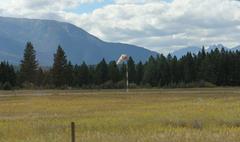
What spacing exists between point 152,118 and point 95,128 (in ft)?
14.8

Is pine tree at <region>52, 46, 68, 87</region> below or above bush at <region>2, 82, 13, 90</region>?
above

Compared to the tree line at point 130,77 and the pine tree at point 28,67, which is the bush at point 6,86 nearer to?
the tree line at point 130,77

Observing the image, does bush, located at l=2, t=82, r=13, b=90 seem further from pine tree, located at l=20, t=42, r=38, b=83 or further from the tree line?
pine tree, located at l=20, t=42, r=38, b=83

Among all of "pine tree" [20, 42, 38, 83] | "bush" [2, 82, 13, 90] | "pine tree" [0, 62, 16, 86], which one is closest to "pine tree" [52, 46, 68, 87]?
"pine tree" [0, 62, 16, 86]

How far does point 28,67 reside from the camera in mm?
117375

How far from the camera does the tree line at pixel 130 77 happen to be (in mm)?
111188

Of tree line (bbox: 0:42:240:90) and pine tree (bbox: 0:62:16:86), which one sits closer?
pine tree (bbox: 0:62:16:86)

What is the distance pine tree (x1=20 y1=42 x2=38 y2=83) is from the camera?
117 meters

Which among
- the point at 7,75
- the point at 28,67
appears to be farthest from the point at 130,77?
the point at 7,75

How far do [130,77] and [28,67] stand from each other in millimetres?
24344

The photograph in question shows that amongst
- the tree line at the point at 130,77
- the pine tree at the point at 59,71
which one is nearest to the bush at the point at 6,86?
the tree line at the point at 130,77

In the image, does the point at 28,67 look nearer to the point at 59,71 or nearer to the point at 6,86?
the point at 59,71

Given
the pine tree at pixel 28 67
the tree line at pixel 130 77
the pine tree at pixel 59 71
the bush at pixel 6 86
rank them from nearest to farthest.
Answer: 1. the bush at pixel 6 86
2. the pine tree at pixel 59 71
3. the tree line at pixel 130 77
4. the pine tree at pixel 28 67

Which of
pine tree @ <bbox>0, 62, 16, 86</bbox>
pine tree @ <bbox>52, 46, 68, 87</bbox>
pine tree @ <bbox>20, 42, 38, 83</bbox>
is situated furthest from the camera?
pine tree @ <bbox>20, 42, 38, 83</bbox>
